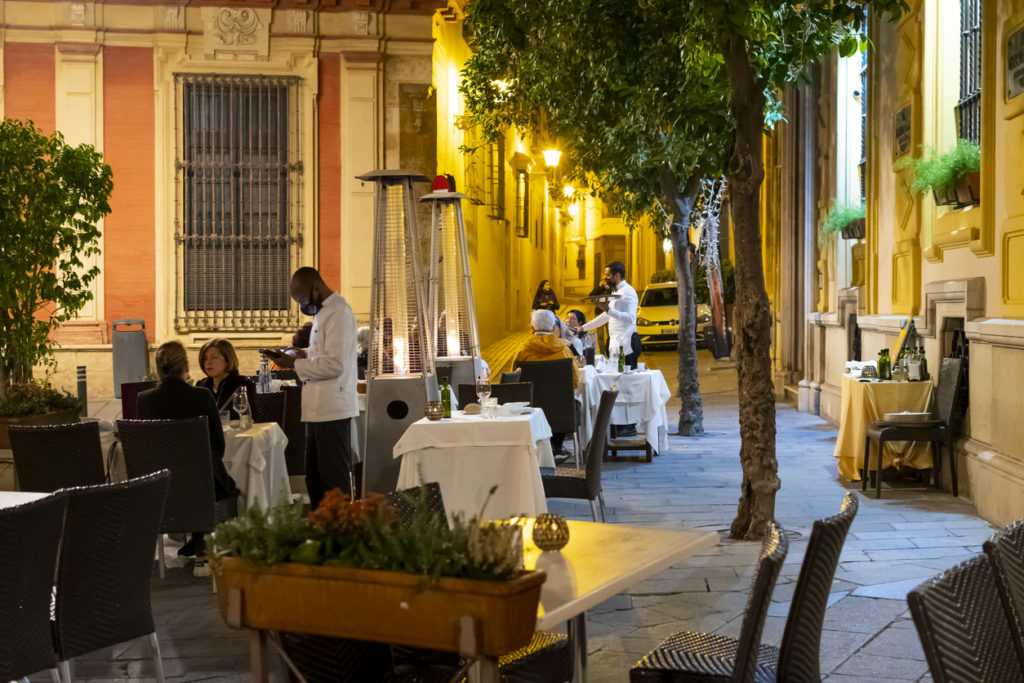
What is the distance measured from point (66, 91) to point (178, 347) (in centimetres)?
900

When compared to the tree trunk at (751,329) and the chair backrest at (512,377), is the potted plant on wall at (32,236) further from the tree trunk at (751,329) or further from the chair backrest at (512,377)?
the tree trunk at (751,329)

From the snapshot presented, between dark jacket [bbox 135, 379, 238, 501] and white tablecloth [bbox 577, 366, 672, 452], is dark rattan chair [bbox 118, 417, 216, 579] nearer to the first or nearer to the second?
dark jacket [bbox 135, 379, 238, 501]

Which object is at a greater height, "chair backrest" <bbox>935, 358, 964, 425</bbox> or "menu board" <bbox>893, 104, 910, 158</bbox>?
"menu board" <bbox>893, 104, 910, 158</bbox>

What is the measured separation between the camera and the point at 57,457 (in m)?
5.93

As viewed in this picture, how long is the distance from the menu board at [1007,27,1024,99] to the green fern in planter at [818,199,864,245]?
201 inches

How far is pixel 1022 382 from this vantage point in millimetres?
7051

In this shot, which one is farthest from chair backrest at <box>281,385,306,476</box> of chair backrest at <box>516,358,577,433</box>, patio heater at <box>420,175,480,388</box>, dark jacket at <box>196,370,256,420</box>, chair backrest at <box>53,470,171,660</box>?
chair backrest at <box>53,470,171,660</box>

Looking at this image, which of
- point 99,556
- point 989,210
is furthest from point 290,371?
point 99,556

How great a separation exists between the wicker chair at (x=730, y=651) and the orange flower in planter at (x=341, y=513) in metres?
0.88

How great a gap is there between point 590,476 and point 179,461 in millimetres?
2243

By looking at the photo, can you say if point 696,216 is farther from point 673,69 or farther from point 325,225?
point 325,225

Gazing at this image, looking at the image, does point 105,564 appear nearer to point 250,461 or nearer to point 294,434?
point 250,461

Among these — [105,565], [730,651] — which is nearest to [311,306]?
[105,565]

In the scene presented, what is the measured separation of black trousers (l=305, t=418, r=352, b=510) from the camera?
7.20m
